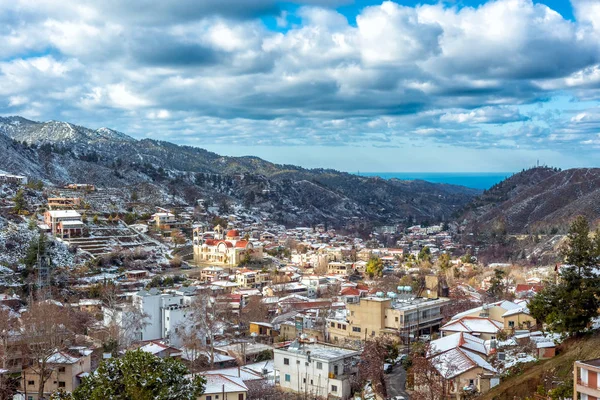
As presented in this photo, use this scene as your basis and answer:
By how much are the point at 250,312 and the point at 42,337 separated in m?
16.5

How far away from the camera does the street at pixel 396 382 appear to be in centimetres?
2597

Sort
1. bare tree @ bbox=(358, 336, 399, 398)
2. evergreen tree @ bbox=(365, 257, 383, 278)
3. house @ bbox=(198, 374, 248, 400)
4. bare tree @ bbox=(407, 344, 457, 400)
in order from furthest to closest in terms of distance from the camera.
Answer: evergreen tree @ bbox=(365, 257, 383, 278) < bare tree @ bbox=(358, 336, 399, 398) < house @ bbox=(198, 374, 248, 400) < bare tree @ bbox=(407, 344, 457, 400)

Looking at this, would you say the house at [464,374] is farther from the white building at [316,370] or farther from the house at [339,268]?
the house at [339,268]

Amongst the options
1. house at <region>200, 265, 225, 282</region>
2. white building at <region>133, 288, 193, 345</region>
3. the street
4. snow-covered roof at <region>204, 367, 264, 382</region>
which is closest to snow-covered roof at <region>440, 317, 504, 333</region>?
the street

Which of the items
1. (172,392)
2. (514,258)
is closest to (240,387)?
(172,392)

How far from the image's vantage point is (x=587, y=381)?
53.1 ft

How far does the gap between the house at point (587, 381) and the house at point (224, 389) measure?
12560 mm

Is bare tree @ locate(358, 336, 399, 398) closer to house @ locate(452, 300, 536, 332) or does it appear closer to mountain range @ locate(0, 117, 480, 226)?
house @ locate(452, 300, 536, 332)

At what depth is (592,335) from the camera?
21906 mm

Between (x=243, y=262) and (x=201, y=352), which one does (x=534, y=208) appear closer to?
(x=243, y=262)

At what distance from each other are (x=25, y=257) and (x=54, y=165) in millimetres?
70301

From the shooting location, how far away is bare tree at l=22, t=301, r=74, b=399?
2691cm

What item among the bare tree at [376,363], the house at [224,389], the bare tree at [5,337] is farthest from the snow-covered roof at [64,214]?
the house at [224,389]

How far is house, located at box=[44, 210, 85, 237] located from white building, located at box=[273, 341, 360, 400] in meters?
42.6
